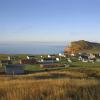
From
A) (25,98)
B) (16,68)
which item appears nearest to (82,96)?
(25,98)

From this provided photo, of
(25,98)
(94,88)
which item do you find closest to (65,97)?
(25,98)

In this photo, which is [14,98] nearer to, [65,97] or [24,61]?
[65,97]

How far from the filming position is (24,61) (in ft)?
312

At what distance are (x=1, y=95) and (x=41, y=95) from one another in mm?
1246

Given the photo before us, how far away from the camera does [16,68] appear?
64.6m

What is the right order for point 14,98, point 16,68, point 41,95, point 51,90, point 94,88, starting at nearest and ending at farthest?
point 14,98 < point 41,95 < point 51,90 < point 94,88 < point 16,68

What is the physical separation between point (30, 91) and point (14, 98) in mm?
1116

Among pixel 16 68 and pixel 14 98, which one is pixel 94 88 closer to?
pixel 14 98

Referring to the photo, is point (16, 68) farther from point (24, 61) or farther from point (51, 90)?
point (51, 90)

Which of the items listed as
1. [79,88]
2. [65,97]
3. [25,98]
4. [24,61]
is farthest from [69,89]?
[24,61]

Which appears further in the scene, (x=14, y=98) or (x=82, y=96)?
(x=82, y=96)

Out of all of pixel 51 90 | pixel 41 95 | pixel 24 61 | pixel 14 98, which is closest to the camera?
pixel 14 98

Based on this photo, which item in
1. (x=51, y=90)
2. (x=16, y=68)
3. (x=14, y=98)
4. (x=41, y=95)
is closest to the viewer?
(x=14, y=98)

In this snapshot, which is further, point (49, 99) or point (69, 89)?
point (69, 89)
